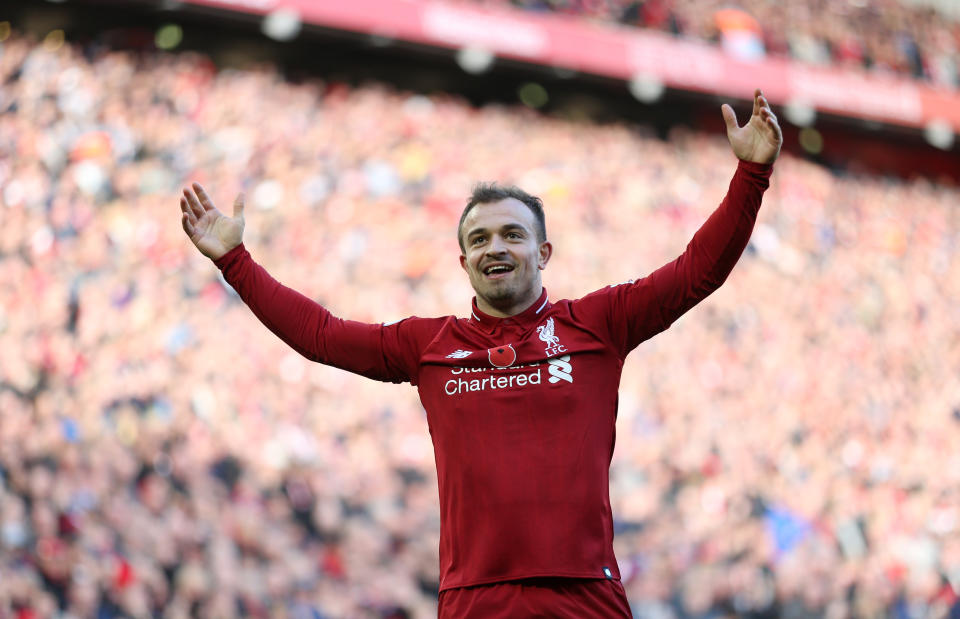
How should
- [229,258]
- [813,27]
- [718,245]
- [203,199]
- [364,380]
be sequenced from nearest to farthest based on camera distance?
[718,245], [229,258], [203,199], [364,380], [813,27]

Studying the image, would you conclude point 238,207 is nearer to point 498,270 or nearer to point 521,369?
point 498,270

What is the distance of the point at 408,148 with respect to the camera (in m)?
6.42

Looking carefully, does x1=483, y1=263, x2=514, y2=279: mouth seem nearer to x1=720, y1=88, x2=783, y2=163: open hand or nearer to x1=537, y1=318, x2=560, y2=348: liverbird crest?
x1=537, y1=318, x2=560, y2=348: liverbird crest

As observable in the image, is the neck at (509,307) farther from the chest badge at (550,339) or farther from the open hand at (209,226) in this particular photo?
the open hand at (209,226)

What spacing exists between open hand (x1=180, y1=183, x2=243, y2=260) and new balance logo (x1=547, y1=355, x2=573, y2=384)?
678mm

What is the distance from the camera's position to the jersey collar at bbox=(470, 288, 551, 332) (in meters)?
1.96

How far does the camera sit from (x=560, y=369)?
1.85 meters

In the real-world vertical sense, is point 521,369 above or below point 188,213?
below

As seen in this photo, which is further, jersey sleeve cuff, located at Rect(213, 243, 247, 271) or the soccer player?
jersey sleeve cuff, located at Rect(213, 243, 247, 271)

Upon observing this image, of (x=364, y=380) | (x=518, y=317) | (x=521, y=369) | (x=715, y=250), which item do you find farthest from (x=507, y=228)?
(x=364, y=380)

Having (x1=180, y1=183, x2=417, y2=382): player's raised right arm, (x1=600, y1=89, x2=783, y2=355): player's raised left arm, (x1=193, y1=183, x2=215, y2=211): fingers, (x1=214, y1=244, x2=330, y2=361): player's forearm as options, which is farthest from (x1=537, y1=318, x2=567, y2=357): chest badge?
(x1=193, y1=183, x2=215, y2=211): fingers

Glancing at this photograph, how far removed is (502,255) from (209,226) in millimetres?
610

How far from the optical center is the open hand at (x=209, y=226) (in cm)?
206

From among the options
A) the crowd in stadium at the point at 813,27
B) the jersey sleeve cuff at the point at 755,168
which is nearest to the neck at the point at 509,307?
the jersey sleeve cuff at the point at 755,168
